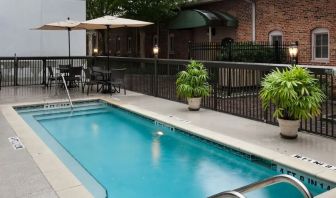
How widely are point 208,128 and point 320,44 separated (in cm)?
773

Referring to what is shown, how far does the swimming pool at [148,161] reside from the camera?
4406 millimetres

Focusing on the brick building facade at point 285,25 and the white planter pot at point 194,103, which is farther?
the brick building facade at point 285,25

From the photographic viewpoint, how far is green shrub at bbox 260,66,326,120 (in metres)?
5.26

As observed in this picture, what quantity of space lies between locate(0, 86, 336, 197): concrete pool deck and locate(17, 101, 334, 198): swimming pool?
0.43 m

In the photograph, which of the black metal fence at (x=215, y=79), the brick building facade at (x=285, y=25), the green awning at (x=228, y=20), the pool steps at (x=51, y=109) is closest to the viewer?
the black metal fence at (x=215, y=79)

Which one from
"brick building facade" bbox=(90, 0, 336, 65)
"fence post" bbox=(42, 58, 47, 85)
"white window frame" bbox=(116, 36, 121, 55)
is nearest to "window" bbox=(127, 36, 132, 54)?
"white window frame" bbox=(116, 36, 121, 55)

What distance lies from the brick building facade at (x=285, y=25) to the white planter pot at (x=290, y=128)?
7.15 metres

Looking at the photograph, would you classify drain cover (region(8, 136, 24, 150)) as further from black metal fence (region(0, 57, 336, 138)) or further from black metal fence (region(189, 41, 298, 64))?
black metal fence (region(189, 41, 298, 64))

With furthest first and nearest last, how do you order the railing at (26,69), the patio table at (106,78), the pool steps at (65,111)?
the railing at (26,69)
the patio table at (106,78)
the pool steps at (65,111)

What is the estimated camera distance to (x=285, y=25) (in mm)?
13297

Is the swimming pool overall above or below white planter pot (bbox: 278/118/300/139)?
below

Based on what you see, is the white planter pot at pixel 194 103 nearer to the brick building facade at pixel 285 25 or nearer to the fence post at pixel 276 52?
the fence post at pixel 276 52

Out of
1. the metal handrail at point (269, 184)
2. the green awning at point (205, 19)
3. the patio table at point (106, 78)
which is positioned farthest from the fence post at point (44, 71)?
the metal handrail at point (269, 184)

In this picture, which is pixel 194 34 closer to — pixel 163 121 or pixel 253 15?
pixel 253 15
